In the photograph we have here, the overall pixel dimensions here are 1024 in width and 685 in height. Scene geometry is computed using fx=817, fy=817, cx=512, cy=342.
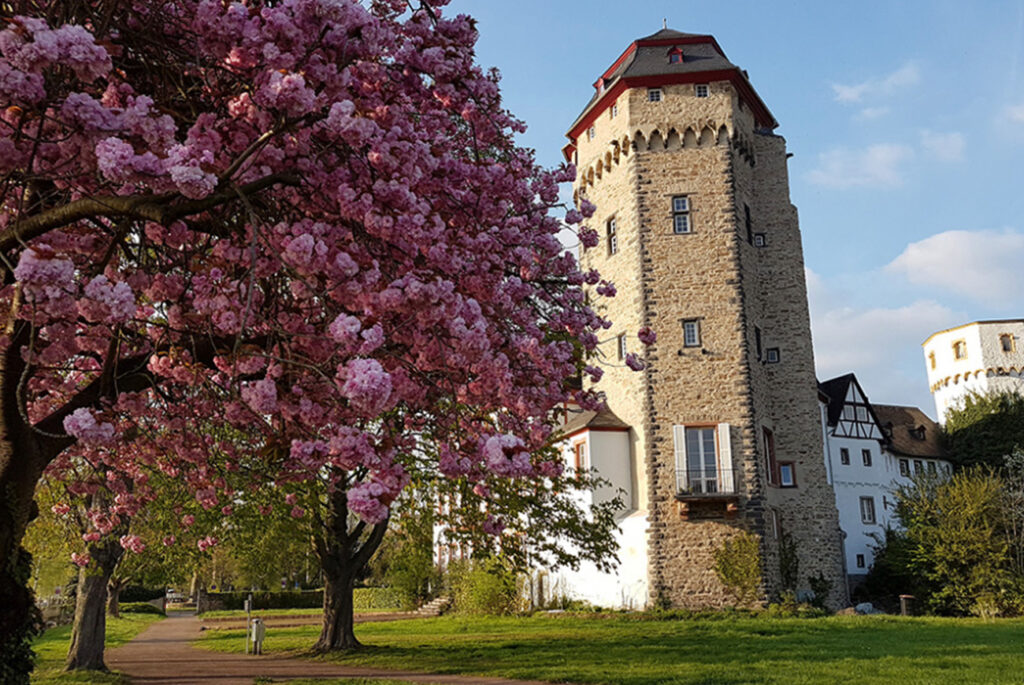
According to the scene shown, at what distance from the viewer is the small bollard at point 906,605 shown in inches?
1022

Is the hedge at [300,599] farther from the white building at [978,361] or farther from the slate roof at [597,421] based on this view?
the white building at [978,361]

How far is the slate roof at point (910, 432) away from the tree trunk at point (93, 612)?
40.0 meters

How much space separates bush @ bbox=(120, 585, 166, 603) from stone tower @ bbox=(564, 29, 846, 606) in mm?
34035

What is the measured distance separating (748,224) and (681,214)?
9.88 ft

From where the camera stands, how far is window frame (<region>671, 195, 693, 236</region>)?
88.8 feet

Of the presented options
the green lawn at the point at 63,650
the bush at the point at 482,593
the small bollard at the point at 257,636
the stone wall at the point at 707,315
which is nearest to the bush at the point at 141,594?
the green lawn at the point at 63,650

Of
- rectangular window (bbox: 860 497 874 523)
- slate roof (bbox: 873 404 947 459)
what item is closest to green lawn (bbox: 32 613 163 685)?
rectangular window (bbox: 860 497 874 523)

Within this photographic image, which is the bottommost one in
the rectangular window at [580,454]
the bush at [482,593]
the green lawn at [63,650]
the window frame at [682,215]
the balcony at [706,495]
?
the green lawn at [63,650]

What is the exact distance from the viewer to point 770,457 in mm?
27188

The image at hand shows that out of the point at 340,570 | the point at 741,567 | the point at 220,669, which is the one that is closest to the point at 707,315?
the point at 741,567

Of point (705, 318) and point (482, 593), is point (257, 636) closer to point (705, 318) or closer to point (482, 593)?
point (482, 593)

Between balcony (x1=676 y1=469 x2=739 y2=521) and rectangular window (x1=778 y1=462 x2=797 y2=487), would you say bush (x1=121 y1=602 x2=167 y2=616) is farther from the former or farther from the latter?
rectangular window (x1=778 y1=462 x2=797 y2=487)

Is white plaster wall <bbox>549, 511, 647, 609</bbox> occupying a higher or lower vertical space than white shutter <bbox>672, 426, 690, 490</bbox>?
lower

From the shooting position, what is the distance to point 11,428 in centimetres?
632
